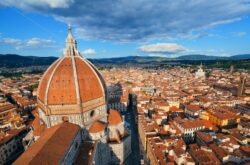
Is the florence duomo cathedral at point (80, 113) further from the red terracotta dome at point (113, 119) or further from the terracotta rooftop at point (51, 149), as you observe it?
the terracotta rooftop at point (51, 149)

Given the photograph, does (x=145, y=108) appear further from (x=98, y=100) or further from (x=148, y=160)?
(x=98, y=100)

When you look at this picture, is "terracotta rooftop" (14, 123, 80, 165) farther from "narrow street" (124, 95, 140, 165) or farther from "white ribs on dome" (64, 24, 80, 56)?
"narrow street" (124, 95, 140, 165)

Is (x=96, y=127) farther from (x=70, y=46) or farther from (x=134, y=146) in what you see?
(x=70, y=46)

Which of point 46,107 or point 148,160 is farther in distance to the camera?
point 148,160

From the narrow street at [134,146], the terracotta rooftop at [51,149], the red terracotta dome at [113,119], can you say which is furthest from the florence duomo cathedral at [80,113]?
the narrow street at [134,146]

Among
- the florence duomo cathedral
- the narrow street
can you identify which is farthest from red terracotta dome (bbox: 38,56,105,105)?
the narrow street

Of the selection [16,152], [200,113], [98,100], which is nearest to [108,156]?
[98,100]

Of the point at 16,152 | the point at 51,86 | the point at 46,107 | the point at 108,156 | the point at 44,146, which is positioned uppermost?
the point at 51,86

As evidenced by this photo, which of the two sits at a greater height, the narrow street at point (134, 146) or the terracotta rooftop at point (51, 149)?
the terracotta rooftop at point (51, 149)
